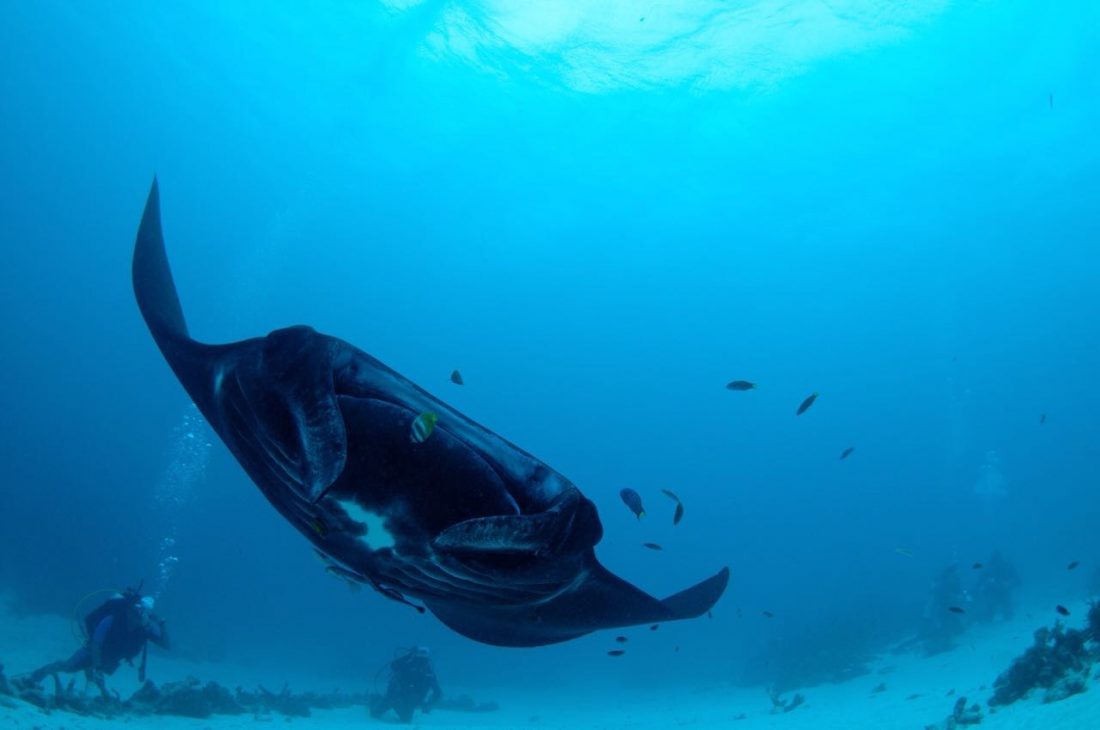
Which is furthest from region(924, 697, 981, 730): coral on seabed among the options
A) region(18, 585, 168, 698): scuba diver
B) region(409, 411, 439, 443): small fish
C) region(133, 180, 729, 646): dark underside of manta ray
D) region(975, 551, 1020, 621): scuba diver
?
region(975, 551, 1020, 621): scuba diver

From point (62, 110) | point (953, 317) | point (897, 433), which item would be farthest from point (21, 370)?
point (897, 433)

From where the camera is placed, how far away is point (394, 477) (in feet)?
7.99

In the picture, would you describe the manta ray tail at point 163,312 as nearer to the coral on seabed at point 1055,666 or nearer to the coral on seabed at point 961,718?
the coral on seabed at point 1055,666

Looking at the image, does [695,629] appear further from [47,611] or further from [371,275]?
[371,275]

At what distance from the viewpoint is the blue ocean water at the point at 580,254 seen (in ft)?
103

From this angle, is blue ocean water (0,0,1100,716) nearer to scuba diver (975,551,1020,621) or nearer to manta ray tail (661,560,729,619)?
scuba diver (975,551,1020,621)

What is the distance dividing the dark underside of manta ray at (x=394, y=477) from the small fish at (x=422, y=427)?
2 cm

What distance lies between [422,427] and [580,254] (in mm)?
56988

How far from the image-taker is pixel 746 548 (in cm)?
9700

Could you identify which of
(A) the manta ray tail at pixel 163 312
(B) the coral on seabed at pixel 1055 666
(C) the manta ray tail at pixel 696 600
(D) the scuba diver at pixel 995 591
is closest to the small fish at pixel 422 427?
(A) the manta ray tail at pixel 163 312

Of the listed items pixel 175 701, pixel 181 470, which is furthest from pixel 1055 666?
pixel 181 470

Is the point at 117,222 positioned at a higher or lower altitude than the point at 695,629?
higher

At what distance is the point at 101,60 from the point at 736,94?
4798 cm

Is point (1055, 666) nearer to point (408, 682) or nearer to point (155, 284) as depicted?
point (155, 284)
